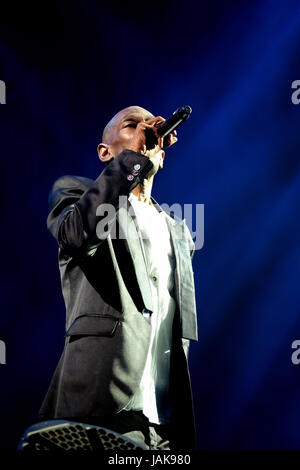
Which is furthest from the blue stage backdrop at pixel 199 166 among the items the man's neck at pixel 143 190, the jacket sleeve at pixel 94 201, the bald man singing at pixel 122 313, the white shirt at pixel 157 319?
the jacket sleeve at pixel 94 201

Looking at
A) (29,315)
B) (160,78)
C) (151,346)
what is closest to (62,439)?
(151,346)

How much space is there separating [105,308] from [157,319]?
20cm

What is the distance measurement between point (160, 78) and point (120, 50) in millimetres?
258

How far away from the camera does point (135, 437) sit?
1276 millimetres

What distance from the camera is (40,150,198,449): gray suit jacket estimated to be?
125 centimetres

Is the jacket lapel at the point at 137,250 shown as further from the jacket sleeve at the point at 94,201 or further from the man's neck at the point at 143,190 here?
the man's neck at the point at 143,190

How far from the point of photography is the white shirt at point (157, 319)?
1.37 m

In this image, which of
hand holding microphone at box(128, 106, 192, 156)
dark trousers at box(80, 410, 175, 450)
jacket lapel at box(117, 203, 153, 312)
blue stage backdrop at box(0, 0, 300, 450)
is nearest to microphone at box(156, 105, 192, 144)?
hand holding microphone at box(128, 106, 192, 156)

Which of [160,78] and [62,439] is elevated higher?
[160,78]

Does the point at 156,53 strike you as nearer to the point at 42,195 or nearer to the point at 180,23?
the point at 180,23

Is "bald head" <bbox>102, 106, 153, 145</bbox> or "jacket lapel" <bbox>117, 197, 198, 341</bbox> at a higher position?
"bald head" <bbox>102, 106, 153, 145</bbox>

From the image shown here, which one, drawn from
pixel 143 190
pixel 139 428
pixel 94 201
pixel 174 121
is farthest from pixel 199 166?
pixel 139 428

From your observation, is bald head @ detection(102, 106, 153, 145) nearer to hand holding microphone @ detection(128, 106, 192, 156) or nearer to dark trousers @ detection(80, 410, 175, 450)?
hand holding microphone @ detection(128, 106, 192, 156)

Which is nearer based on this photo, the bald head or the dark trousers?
the dark trousers
